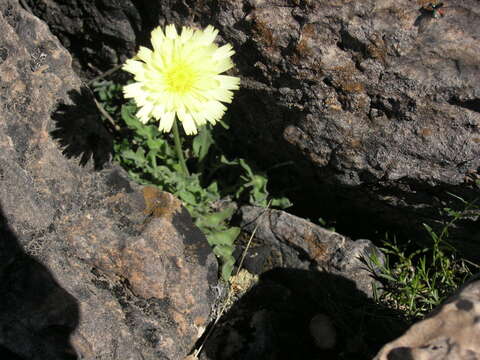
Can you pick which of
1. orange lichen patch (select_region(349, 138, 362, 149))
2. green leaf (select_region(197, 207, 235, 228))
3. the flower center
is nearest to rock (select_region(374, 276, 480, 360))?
orange lichen patch (select_region(349, 138, 362, 149))

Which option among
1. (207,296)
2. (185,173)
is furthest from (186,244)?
(185,173)

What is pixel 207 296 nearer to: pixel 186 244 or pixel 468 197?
pixel 186 244

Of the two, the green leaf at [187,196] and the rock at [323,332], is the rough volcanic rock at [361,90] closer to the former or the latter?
the green leaf at [187,196]

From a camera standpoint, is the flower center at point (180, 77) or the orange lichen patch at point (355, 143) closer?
the flower center at point (180, 77)

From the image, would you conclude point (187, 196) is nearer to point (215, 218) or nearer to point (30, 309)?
point (215, 218)

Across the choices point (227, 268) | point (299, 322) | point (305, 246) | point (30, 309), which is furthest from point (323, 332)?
point (30, 309)

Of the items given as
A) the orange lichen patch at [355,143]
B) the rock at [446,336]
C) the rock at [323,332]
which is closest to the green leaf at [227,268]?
the rock at [323,332]
